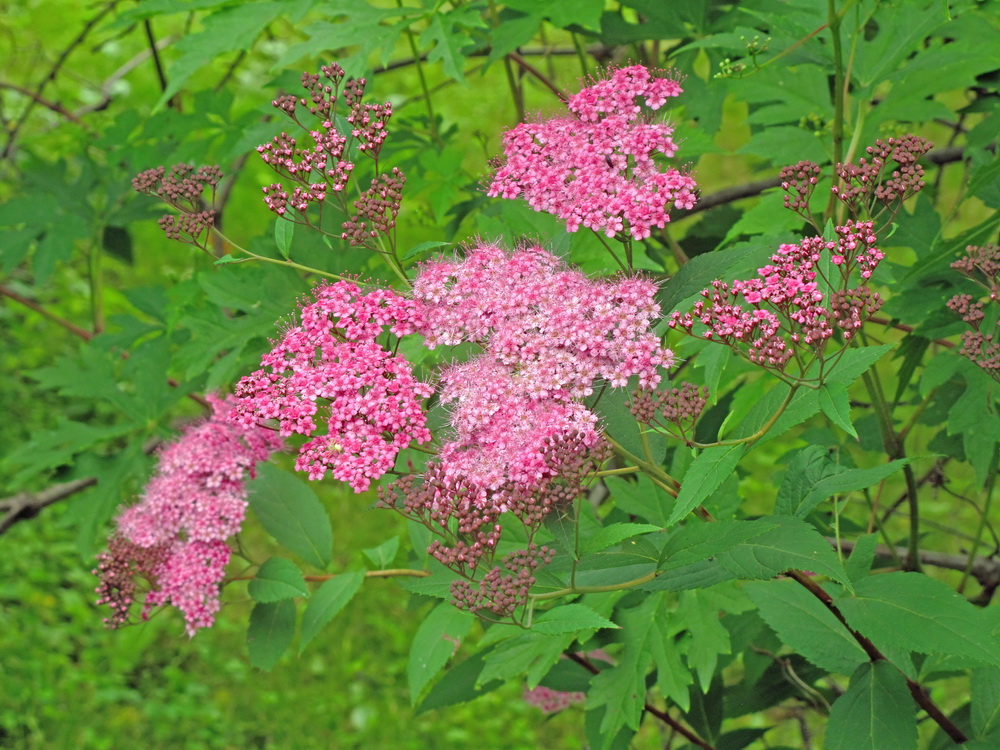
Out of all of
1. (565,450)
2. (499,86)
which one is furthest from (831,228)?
(499,86)

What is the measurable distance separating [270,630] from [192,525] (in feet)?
1.02

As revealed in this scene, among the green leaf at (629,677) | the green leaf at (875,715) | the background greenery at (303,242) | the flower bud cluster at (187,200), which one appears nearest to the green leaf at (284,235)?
the flower bud cluster at (187,200)

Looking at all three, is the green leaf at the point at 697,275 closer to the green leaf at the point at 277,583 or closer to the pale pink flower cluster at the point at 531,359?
the pale pink flower cluster at the point at 531,359

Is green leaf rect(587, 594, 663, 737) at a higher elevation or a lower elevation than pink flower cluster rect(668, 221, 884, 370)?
lower

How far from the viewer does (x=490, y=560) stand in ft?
6.00

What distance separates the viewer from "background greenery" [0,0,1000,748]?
254 centimetres

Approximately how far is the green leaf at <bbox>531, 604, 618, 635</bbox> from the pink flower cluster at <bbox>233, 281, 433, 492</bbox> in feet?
1.23

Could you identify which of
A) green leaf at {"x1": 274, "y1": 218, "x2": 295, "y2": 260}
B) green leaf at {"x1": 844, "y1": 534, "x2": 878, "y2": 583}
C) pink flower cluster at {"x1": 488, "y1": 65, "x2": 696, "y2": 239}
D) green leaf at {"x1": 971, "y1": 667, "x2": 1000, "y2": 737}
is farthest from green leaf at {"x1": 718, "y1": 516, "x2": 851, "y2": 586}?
green leaf at {"x1": 274, "y1": 218, "x2": 295, "y2": 260}

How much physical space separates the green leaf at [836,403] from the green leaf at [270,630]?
1.38 metres

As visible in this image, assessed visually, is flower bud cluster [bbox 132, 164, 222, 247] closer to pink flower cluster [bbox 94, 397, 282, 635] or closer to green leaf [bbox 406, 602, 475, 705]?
pink flower cluster [bbox 94, 397, 282, 635]

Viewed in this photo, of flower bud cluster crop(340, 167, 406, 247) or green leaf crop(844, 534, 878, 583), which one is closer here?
flower bud cluster crop(340, 167, 406, 247)

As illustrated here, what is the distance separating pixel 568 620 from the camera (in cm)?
169

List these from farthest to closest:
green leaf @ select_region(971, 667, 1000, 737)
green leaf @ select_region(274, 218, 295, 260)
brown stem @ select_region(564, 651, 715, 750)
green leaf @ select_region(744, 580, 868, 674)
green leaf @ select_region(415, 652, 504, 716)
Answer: green leaf @ select_region(415, 652, 504, 716) < brown stem @ select_region(564, 651, 715, 750) < green leaf @ select_region(971, 667, 1000, 737) < green leaf @ select_region(744, 580, 868, 674) < green leaf @ select_region(274, 218, 295, 260)

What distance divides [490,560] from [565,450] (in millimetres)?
277
